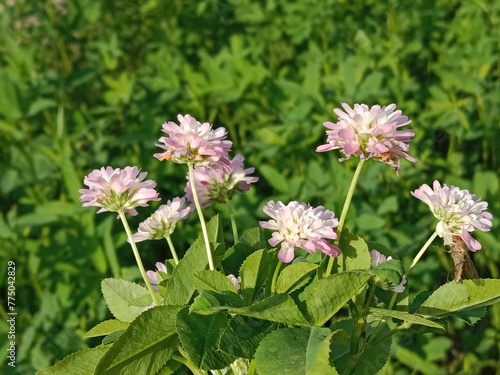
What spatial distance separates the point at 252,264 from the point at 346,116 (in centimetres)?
21

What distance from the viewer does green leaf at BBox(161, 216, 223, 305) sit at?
98 centimetres

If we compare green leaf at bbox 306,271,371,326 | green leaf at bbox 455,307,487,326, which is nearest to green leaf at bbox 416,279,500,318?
green leaf at bbox 455,307,487,326

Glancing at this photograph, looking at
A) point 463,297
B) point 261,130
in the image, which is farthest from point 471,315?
point 261,130

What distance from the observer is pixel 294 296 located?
1.00 m

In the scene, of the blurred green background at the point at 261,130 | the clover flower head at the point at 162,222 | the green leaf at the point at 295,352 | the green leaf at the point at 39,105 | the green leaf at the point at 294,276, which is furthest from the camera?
the green leaf at the point at 39,105

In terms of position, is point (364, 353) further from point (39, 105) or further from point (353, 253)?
point (39, 105)

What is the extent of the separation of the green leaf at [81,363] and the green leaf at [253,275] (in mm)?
189

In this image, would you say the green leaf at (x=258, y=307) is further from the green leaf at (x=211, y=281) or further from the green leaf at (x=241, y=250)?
the green leaf at (x=241, y=250)

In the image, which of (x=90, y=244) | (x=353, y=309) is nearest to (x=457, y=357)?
(x=90, y=244)

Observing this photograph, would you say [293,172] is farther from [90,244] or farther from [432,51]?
[432,51]

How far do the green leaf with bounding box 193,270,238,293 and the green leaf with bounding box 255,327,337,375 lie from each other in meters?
0.09

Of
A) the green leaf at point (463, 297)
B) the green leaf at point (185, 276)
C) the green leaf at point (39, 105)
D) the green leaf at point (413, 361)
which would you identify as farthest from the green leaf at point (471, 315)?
the green leaf at point (39, 105)

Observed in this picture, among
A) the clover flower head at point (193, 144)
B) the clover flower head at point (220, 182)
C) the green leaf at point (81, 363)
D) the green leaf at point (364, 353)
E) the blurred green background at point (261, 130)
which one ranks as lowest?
the blurred green background at point (261, 130)

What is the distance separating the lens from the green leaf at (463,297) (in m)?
0.99
